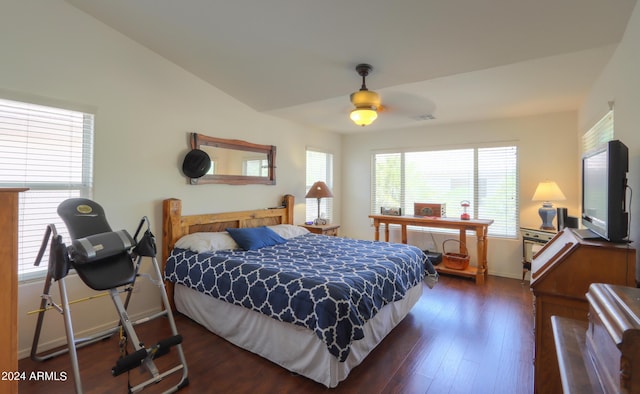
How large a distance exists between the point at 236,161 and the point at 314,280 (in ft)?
7.73

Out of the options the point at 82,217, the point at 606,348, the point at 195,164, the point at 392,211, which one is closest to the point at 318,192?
the point at 392,211

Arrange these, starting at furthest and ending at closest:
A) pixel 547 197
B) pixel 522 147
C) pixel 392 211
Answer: pixel 392 211 < pixel 522 147 < pixel 547 197

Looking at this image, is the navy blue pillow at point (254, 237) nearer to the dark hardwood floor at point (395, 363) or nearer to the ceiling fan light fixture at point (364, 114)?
the dark hardwood floor at point (395, 363)

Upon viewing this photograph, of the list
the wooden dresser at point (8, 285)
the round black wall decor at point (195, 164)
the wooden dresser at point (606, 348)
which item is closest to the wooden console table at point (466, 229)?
the round black wall decor at point (195, 164)

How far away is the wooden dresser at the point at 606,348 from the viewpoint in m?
0.65

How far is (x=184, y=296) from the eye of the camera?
3020mm

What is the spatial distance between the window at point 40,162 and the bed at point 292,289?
84 centimetres

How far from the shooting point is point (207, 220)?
352 cm

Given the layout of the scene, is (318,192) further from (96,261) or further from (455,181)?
(96,261)

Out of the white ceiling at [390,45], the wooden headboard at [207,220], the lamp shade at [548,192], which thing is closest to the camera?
the white ceiling at [390,45]

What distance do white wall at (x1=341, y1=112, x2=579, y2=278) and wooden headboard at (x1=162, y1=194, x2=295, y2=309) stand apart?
6.82 ft

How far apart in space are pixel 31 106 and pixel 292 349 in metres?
2.81

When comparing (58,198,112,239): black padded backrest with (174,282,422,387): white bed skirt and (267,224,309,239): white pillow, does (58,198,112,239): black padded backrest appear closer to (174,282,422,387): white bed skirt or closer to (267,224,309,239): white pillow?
(174,282,422,387): white bed skirt

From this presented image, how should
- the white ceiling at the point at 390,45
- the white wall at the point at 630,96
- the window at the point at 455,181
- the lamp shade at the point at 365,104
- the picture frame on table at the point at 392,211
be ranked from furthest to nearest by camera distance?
1. the picture frame on table at the point at 392,211
2. the window at the point at 455,181
3. the lamp shade at the point at 365,104
4. the white ceiling at the point at 390,45
5. the white wall at the point at 630,96
